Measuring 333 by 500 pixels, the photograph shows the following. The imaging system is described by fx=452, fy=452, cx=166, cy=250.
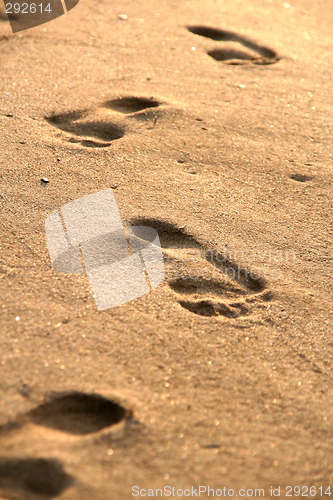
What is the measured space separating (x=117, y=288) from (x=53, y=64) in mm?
1479

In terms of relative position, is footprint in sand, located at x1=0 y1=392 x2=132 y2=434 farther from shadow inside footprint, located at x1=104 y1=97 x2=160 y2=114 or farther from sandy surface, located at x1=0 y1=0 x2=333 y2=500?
shadow inside footprint, located at x1=104 y1=97 x2=160 y2=114

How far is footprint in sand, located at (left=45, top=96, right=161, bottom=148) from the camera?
1912 millimetres

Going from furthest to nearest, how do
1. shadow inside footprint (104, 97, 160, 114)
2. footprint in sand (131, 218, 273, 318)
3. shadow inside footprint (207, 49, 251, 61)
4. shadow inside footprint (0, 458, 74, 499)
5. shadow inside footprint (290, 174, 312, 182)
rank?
shadow inside footprint (207, 49, 251, 61) → shadow inside footprint (104, 97, 160, 114) → shadow inside footprint (290, 174, 312, 182) → footprint in sand (131, 218, 273, 318) → shadow inside footprint (0, 458, 74, 499)

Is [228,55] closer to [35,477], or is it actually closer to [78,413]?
[78,413]

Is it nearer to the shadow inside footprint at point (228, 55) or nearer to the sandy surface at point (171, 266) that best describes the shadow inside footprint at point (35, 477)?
the sandy surface at point (171, 266)

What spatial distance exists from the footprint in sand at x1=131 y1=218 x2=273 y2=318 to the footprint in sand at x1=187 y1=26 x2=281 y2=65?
4.87 ft

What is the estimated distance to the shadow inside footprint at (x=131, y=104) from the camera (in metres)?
2.09

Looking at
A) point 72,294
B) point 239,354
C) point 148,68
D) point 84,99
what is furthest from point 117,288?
point 148,68

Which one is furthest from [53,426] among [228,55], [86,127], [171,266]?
[228,55]

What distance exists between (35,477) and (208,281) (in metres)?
0.74

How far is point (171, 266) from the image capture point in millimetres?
1462

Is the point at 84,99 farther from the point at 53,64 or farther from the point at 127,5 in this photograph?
the point at 127,5

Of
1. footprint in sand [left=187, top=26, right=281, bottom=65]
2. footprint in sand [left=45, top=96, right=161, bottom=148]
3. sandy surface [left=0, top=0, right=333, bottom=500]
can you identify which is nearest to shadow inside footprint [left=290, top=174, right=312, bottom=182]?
sandy surface [left=0, top=0, right=333, bottom=500]

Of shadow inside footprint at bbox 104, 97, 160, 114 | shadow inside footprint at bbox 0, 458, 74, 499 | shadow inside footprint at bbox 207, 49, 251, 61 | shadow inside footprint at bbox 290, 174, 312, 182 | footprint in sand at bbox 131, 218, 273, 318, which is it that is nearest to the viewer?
shadow inside footprint at bbox 0, 458, 74, 499
